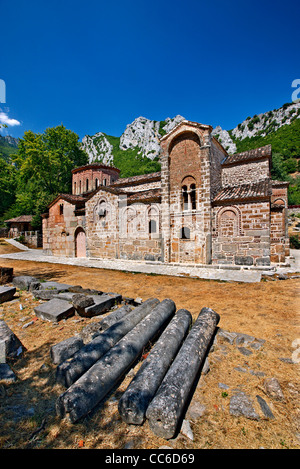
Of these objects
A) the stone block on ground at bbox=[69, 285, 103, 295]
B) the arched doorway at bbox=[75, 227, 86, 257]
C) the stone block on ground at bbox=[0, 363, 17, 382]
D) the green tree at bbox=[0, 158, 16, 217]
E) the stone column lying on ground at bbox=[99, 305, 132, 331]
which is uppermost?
the green tree at bbox=[0, 158, 16, 217]

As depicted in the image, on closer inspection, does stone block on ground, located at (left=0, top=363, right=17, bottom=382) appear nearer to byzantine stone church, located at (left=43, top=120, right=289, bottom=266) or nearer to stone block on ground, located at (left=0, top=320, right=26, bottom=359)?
stone block on ground, located at (left=0, top=320, right=26, bottom=359)

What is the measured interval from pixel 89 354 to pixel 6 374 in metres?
1.29

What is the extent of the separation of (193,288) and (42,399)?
6114 mm

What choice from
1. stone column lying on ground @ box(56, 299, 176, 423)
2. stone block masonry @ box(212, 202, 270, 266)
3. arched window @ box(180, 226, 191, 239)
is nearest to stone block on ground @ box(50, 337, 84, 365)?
stone column lying on ground @ box(56, 299, 176, 423)

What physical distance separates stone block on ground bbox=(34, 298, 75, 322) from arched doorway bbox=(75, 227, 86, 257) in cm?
1213

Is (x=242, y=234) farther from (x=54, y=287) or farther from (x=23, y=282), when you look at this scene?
(x=23, y=282)

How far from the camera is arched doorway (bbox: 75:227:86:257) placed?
1762cm

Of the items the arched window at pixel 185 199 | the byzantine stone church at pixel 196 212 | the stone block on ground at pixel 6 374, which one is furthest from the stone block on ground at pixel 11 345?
the arched window at pixel 185 199

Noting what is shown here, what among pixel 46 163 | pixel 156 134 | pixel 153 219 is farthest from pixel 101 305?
pixel 156 134

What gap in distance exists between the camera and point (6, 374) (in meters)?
3.18

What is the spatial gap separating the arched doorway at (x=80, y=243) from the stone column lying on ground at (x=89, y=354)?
46.5 ft

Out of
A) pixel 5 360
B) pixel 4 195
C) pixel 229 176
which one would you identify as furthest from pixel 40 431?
pixel 4 195

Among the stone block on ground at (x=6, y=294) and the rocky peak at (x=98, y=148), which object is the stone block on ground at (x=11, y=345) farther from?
the rocky peak at (x=98, y=148)
